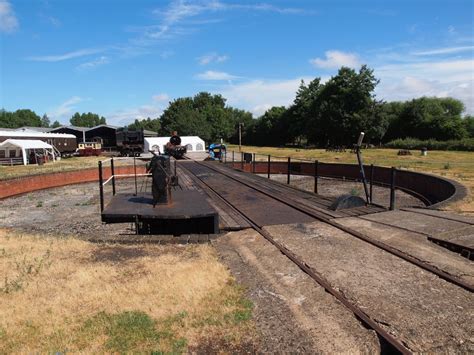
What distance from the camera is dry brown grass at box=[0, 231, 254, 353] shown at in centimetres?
410

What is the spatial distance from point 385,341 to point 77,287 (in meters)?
4.22

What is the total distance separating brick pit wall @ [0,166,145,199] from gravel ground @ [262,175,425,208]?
11316mm

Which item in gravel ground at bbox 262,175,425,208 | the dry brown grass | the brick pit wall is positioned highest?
the dry brown grass

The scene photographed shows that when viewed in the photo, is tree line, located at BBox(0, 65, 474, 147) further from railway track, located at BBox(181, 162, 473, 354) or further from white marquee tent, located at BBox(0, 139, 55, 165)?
railway track, located at BBox(181, 162, 473, 354)

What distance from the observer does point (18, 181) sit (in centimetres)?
1958

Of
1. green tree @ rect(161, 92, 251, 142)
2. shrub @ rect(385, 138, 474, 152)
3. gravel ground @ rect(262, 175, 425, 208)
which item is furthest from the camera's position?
green tree @ rect(161, 92, 251, 142)

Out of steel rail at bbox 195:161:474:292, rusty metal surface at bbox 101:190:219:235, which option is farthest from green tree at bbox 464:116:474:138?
rusty metal surface at bbox 101:190:219:235

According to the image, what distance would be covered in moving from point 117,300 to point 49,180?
63.6ft

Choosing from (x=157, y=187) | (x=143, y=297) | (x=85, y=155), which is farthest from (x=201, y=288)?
(x=85, y=155)

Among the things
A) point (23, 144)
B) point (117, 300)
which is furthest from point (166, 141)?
point (117, 300)

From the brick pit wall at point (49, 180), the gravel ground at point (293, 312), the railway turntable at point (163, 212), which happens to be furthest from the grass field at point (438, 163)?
the brick pit wall at point (49, 180)

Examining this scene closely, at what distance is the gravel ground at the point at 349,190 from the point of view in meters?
15.4

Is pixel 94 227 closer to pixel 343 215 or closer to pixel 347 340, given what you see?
pixel 343 215

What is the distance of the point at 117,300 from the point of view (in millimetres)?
5035
